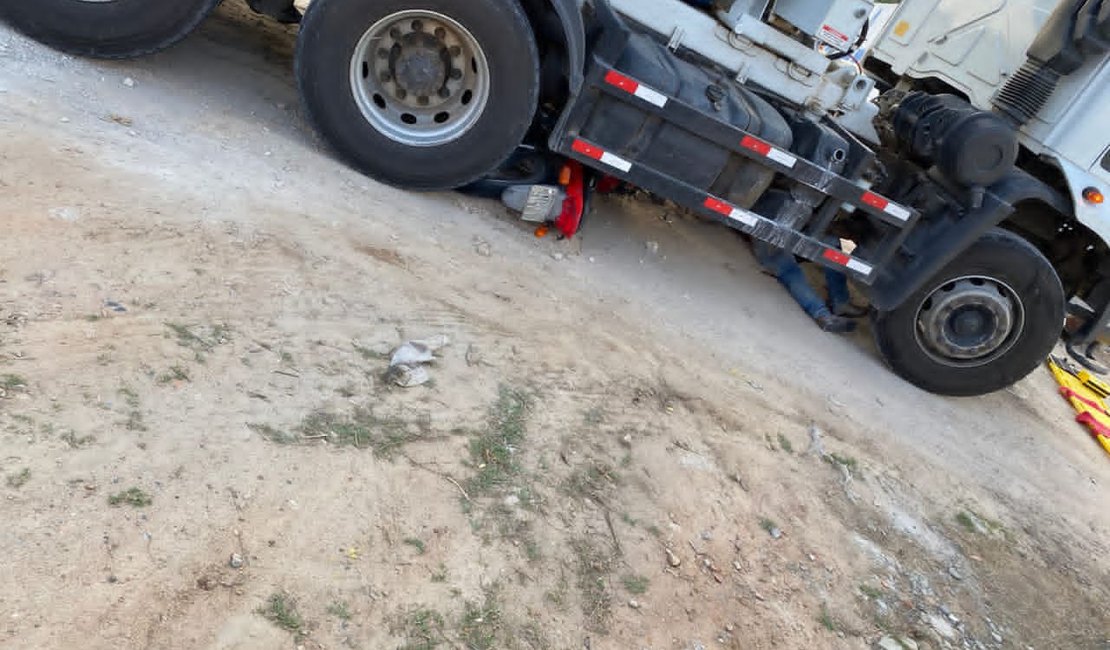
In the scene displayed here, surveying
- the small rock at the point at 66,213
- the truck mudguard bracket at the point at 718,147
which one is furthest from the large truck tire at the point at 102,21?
the truck mudguard bracket at the point at 718,147

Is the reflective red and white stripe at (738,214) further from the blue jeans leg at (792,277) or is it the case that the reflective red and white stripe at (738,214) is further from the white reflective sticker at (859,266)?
the blue jeans leg at (792,277)

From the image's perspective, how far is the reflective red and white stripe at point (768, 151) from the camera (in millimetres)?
4348

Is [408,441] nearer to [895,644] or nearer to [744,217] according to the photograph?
[895,644]

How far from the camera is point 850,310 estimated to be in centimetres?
593

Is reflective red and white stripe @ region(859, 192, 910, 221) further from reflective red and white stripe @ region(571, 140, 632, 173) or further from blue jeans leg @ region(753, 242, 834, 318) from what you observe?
reflective red and white stripe @ region(571, 140, 632, 173)

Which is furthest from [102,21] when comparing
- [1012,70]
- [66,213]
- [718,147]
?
[1012,70]

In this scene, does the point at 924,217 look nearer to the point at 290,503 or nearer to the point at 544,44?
the point at 544,44

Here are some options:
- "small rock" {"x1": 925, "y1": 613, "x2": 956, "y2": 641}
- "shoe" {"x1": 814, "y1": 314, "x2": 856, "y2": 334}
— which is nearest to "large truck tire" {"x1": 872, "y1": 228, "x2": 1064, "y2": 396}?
"shoe" {"x1": 814, "y1": 314, "x2": 856, "y2": 334}

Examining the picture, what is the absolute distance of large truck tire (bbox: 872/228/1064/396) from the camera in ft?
16.0

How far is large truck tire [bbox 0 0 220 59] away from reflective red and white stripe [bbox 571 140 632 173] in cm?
215

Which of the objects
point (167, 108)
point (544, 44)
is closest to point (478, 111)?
point (544, 44)

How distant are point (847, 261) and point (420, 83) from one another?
278cm

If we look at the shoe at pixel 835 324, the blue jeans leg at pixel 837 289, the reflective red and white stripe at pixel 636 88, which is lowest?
the shoe at pixel 835 324

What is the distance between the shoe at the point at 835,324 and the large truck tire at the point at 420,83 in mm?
2527
